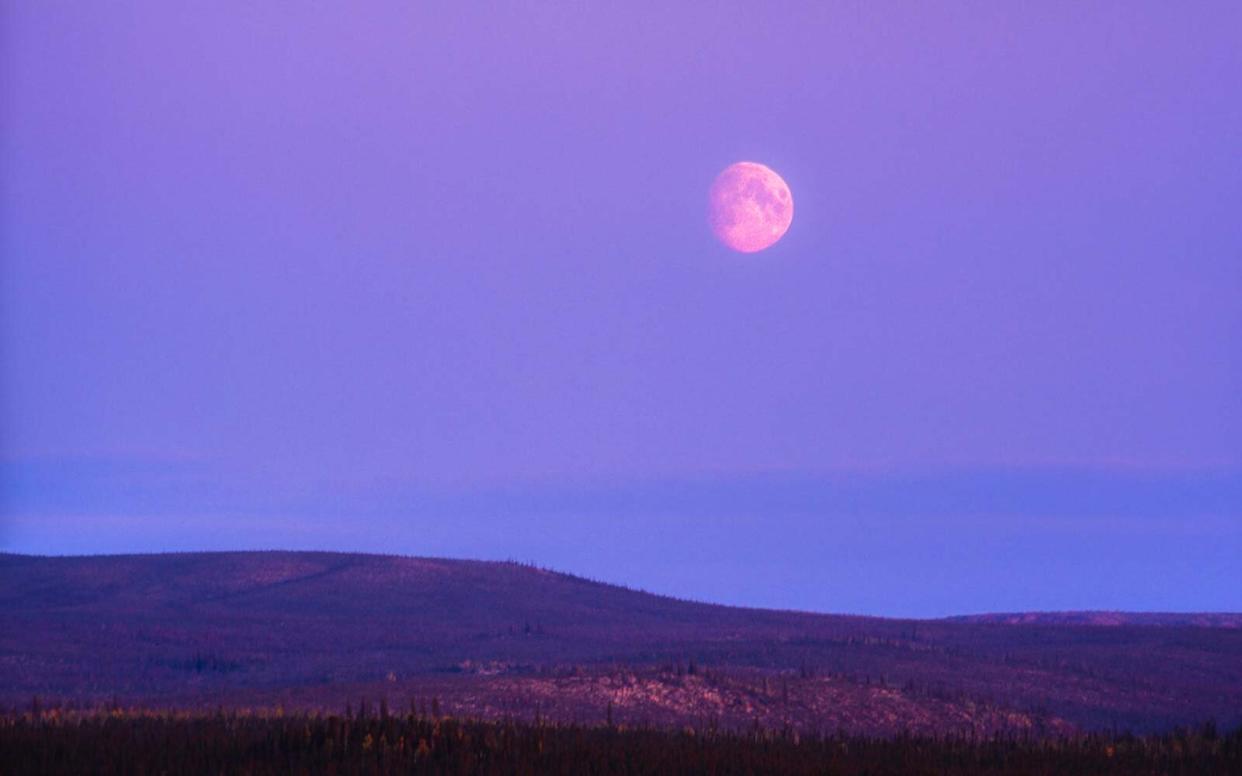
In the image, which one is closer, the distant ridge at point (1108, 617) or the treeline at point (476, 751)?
the treeline at point (476, 751)

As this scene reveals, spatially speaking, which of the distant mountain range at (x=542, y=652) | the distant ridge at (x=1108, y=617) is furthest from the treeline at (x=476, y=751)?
the distant ridge at (x=1108, y=617)

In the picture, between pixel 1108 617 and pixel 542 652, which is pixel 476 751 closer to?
pixel 542 652

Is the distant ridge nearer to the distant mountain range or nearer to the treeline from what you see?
the distant mountain range

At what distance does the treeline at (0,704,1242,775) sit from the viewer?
1252 centimetres

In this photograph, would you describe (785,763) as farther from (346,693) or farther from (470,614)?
(470,614)

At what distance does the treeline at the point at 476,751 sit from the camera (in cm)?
1252

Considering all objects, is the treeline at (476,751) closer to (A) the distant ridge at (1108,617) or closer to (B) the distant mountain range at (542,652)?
(B) the distant mountain range at (542,652)

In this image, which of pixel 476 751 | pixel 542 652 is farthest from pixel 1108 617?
pixel 476 751

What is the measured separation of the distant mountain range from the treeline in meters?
5.12

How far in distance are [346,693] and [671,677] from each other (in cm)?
693

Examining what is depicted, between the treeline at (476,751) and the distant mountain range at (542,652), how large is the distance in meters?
5.12

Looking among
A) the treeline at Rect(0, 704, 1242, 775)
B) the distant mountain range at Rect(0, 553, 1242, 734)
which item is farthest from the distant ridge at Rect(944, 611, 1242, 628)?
the treeline at Rect(0, 704, 1242, 775)

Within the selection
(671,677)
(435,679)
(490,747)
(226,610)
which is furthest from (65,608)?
(490,747)

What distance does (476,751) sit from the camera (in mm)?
13656
